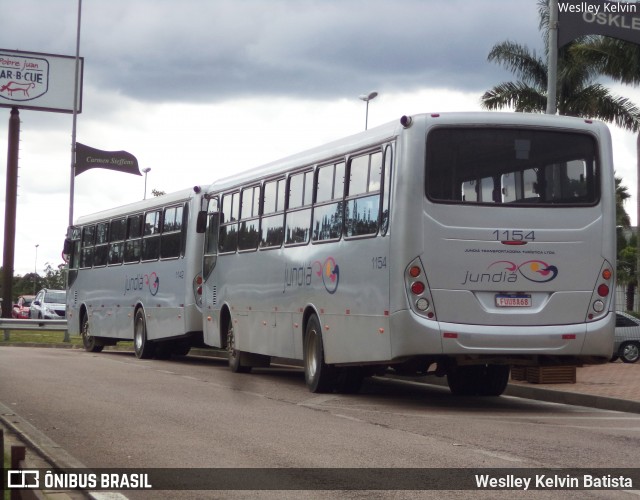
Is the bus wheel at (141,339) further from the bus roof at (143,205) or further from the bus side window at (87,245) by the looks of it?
the bus side window at (87,245)

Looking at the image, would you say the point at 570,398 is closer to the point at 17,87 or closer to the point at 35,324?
the point at 35,324

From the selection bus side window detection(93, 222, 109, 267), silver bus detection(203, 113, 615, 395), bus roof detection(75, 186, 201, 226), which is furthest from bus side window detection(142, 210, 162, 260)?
silver bus detection(203, 113, 615, 395)

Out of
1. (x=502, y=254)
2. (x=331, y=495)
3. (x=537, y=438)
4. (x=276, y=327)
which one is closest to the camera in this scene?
(x=331, y=495)

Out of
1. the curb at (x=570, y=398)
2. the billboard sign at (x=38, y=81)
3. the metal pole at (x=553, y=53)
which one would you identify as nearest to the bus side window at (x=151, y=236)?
the curb at (x=570, y=398)

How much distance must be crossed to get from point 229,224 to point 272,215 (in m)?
2.76

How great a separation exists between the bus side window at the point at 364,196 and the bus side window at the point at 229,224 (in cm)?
579

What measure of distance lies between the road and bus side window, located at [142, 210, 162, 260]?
7928 millimetres

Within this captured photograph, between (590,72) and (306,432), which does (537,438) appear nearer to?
(306,432)

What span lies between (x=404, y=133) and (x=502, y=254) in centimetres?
182

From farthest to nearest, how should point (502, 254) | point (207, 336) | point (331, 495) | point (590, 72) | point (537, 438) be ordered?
point (590, 72), point (207, 336), point (502, 254), point (537, 438), point (331, 495)

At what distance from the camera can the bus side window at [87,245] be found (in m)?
33.7

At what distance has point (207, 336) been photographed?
24.2 meters

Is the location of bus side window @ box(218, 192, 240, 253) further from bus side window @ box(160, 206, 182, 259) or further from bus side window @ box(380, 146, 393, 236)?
bus side window @ box(380, 146, 393, 236)

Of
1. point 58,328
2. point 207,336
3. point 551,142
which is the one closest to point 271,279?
point 207,336
